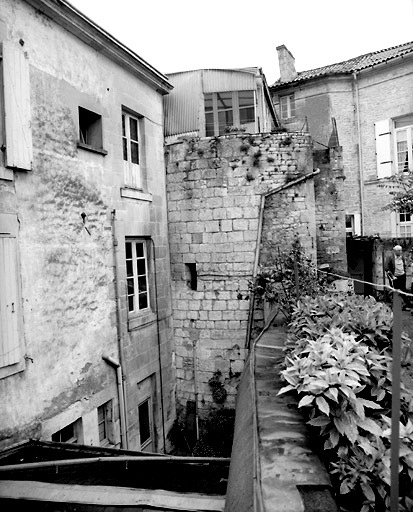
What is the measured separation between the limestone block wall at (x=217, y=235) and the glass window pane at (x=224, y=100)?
1163 mm

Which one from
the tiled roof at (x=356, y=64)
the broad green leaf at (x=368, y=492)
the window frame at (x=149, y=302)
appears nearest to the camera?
the broad green leaf at (x=368, y=492)

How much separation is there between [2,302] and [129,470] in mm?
2569

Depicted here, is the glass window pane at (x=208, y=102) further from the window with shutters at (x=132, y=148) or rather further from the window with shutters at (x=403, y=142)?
the window with shutters at (x=403, y=142)

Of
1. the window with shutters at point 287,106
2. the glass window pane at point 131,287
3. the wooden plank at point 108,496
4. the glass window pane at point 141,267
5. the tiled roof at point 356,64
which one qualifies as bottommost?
the wooden plank at point 108,496

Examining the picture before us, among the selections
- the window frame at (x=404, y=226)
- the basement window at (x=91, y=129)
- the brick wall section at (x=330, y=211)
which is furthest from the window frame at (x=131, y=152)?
the window frame at (x=404, y=226)

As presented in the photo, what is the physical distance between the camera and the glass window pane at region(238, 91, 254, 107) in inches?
358

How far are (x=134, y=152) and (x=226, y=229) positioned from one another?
2.61 metres

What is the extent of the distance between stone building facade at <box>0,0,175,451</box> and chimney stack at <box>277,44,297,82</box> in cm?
1171

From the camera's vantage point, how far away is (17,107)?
510 centimetres

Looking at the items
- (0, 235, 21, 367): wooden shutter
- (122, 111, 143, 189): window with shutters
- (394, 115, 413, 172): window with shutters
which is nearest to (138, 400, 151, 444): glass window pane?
(0, 235, 21, 367): wooden shutter

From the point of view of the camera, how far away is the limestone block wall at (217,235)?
8.46 m

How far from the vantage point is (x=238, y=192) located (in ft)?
28.0

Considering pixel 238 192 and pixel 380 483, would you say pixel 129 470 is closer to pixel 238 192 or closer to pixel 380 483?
pixel 380 483

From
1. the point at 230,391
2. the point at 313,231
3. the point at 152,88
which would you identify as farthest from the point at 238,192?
the point at 230,391
